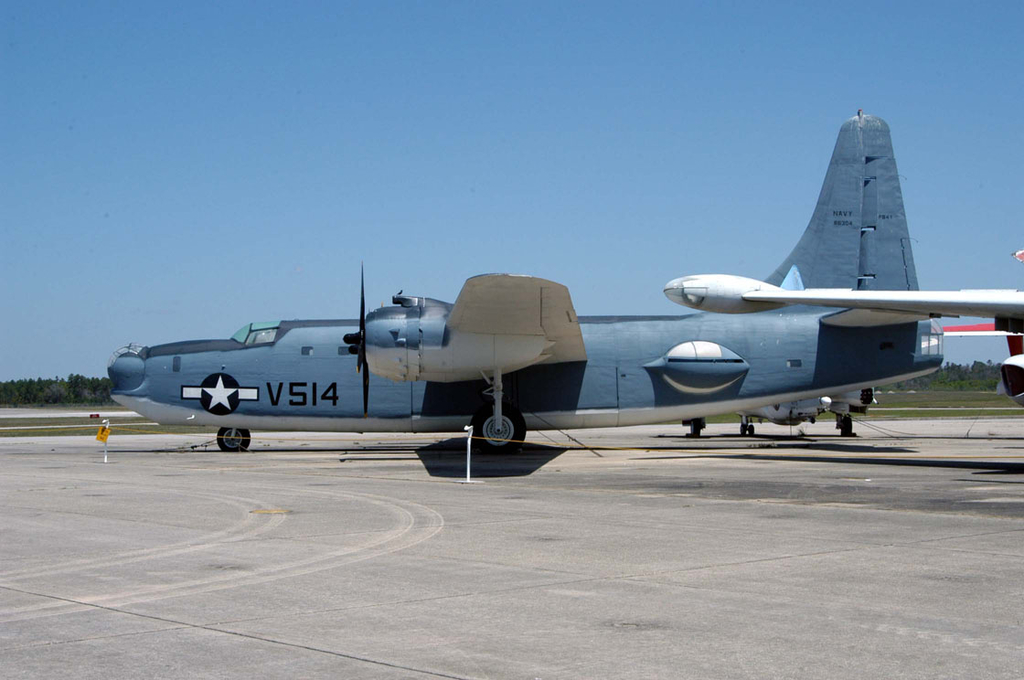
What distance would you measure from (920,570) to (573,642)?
3.89 m

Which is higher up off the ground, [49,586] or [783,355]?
[783,355]

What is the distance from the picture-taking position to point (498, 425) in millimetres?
24141

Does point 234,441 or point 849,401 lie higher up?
point 849,401

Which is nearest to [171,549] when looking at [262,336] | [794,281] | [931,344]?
[262,336]

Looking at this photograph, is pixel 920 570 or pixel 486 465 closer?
pixel 920 570

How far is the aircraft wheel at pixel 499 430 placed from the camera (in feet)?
79.5

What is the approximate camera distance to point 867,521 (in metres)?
11.6

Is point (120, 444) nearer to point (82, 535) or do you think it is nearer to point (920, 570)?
point (82, 535)

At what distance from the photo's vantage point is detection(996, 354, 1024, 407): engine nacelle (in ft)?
55.3

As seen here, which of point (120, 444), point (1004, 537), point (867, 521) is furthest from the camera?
point (120, 444)

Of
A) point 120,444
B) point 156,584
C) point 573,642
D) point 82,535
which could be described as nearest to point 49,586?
point 156,584

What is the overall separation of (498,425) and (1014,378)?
463 inches

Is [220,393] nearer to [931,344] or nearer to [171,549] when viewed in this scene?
[171,549]

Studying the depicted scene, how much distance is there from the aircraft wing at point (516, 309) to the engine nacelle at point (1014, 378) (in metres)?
8.31
